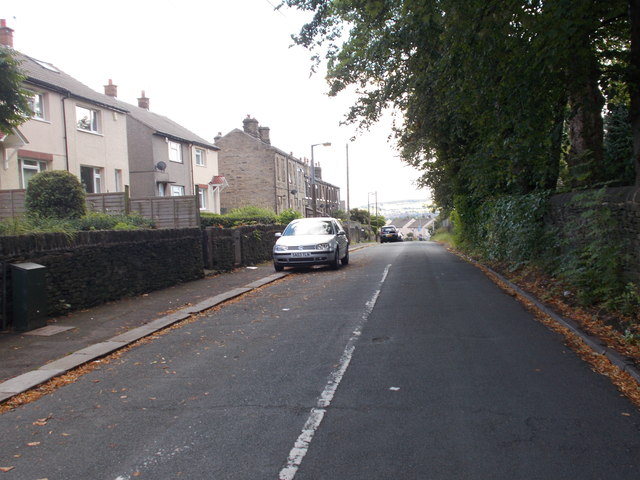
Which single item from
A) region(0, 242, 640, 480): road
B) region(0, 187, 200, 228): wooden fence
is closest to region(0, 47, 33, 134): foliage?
region(0, 242, 640, 480): road

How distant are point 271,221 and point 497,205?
15338 mm

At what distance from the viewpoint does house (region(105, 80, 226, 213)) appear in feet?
101

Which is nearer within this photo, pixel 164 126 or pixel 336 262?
pixel 336 262

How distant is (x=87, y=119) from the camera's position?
24.2 meters

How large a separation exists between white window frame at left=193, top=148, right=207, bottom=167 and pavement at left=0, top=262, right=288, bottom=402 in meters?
23.6

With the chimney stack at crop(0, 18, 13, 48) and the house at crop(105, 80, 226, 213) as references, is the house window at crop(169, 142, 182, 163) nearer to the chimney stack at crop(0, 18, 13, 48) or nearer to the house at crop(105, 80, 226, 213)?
the house at crop(105, 80, 226, 213)

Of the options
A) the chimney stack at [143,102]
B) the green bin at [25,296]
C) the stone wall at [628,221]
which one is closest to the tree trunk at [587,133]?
the stone wall at [628,221]

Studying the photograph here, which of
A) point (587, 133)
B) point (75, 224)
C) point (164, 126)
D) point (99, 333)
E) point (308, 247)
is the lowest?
point (99, 333)

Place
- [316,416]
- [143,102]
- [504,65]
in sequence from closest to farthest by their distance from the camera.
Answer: [316,416], [504,65], [143,102]

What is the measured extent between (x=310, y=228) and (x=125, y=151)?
44.1 feet

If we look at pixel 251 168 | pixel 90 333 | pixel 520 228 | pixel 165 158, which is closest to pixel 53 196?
pixel 90 333

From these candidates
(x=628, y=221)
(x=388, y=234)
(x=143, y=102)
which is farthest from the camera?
(x=388, y=234)

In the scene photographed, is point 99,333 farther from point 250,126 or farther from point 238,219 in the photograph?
point 250,126

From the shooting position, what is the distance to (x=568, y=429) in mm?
4082
